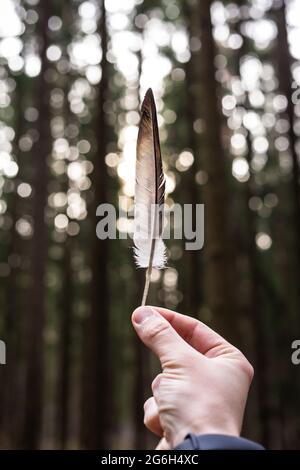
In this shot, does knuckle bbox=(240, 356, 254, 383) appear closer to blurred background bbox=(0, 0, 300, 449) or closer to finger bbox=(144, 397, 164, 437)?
finger bbox=(144, 397, 164, 437)

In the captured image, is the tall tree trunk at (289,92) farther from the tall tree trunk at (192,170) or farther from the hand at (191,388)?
Answer: the hand at (191,388)

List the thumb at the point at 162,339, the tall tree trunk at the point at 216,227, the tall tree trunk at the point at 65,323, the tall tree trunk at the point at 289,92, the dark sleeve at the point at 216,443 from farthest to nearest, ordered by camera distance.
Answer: the tall tree trunk at the point at 65,323, the tall tree trunk at the point at 289,92, the tall tree trunk at the point at 216,227, the thumb at the point at 162,339, the dark sleeve at the point at 216,443

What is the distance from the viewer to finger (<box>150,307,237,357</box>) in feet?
5.60

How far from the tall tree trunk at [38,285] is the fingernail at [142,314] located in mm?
8390

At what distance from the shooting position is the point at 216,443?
1.28 meters

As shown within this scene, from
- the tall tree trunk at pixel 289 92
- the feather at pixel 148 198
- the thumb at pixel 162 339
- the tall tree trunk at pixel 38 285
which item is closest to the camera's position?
the thumb at pixel 162 339

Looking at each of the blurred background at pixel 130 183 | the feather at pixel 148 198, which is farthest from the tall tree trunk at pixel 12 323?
the feather at pixel 148 198

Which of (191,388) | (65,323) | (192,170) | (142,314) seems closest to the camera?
(191,388)

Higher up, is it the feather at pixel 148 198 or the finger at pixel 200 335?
the feather at pixel 148 198

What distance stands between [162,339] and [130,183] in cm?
535

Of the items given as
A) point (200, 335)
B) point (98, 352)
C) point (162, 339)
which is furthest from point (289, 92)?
point (162, 339)

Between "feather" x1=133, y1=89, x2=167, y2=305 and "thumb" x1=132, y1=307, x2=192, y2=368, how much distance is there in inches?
13.0

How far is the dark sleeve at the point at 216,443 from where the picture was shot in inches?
50.5

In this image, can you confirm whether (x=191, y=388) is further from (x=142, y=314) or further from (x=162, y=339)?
(x=142, y=314)
